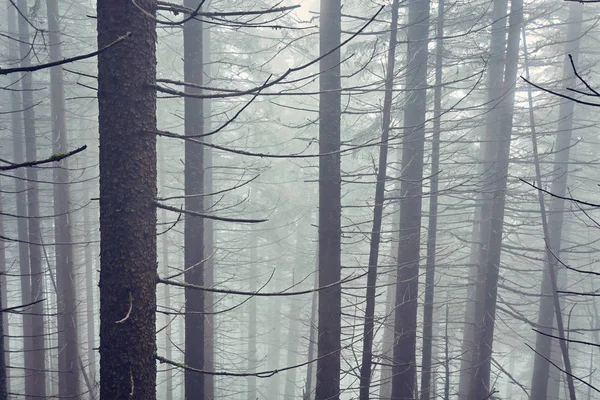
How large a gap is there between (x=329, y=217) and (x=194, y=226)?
2.53 metres

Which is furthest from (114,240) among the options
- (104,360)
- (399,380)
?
(399,380)

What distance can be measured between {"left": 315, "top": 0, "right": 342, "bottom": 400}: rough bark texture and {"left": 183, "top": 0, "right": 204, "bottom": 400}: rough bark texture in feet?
7.13

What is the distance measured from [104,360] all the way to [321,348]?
4.39 m

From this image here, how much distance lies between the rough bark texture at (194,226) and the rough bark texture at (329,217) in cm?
217

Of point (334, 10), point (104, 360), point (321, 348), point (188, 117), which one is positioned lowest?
point (321, 348)

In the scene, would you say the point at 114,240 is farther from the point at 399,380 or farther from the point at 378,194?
the point at 399,380

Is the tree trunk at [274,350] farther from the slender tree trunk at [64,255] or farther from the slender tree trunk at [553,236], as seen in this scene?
the slender tree trunk at [553,236]

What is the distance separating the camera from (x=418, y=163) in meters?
9.35

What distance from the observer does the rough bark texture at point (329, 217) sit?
7.10 metres

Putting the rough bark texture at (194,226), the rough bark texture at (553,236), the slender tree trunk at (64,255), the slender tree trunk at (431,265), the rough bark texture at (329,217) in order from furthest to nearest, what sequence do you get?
the rough bark texture at (553,236)
the slender tree trunk at (64,255)
the slender tree trunk at (431,265)
the rough bark texture at (194,226)
the rough bark texture at (329,217)

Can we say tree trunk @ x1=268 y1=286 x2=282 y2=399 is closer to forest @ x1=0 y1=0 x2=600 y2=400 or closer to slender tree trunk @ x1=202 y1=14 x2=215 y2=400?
forest @ x1=0 y1=0 x2=600 y2=400

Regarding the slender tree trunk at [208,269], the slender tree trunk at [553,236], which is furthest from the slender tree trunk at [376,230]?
the slender tree trunk at [553,236]

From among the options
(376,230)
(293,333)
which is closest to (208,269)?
(376,230)

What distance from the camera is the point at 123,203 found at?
10.7 ft
